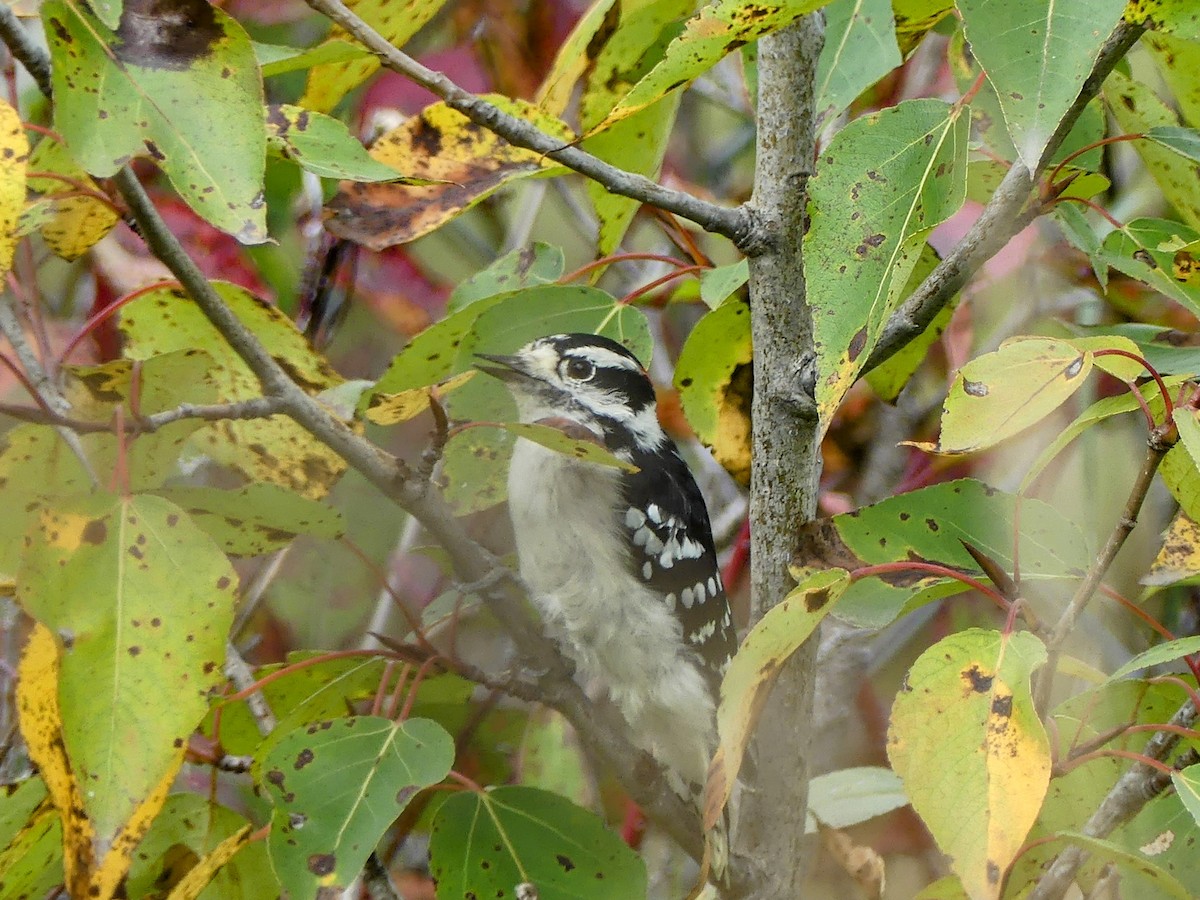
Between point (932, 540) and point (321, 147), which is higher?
point (321, 147)

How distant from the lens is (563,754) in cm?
227

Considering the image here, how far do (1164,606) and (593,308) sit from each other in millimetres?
2094

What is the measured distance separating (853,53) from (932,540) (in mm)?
635

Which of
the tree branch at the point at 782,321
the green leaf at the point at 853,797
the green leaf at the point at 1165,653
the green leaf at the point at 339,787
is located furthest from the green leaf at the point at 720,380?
Answer: the green leaf at the point at 1165,653

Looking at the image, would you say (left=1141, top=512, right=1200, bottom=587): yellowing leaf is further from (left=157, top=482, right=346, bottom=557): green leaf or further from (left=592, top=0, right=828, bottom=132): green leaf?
(left=157, top=482, right=346, bottom=557): green leaf

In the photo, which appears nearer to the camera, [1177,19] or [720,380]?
[1177,19]

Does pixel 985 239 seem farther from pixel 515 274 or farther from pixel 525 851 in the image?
pixel 525 851

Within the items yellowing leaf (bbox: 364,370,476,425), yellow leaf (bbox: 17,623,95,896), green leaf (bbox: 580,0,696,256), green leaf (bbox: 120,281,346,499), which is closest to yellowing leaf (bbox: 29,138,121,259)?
green leaf (bbox: 120,281,346,499)

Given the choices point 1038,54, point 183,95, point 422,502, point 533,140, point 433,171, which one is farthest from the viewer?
point 433,171

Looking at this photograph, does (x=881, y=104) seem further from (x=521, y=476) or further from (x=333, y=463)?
(x=333, y=463)

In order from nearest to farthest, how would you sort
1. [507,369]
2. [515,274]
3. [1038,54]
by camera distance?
[1038,54] < [515,274] < [507,369]

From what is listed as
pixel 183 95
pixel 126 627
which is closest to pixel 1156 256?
pixel 183 95

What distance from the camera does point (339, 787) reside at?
144 cm

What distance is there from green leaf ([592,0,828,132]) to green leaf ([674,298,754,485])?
726 millimetres
